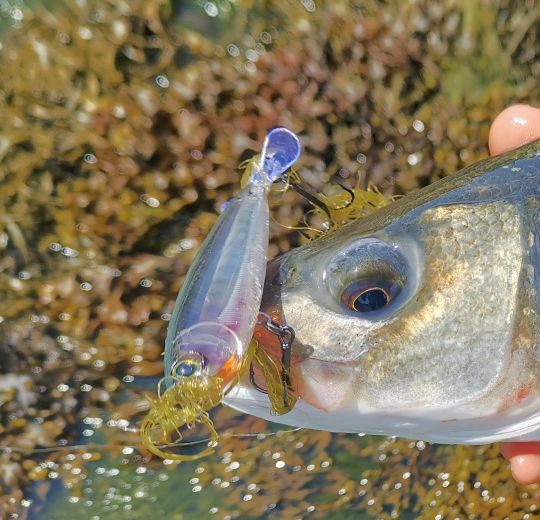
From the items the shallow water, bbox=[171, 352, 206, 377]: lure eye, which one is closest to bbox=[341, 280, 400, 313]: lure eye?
bbox=[171, 352, 206, 377]: lure eye

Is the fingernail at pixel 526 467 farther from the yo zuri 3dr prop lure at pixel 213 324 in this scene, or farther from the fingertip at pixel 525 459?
the yo zuri 3dr prop lure at pixel 213 324

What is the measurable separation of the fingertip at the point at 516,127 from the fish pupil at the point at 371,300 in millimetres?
1156

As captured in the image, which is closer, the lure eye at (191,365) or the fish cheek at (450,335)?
the lure eye at (191,365)

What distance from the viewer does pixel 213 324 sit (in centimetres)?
88

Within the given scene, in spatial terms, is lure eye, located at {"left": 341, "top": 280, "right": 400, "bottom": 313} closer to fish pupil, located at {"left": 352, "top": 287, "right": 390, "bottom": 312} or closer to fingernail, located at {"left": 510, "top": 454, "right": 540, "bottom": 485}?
fish pupil, located at {"left": 352, "top": 287, "right": 390, "bottom": 312}

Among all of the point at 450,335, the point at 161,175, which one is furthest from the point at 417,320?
the point at 161,175

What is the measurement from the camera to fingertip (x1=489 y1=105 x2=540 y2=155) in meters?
1.86

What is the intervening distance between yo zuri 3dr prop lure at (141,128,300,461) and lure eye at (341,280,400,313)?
0.15 metres

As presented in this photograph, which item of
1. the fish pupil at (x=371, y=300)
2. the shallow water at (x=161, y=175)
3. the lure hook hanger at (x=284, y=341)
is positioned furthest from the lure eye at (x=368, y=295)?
the shallow water at (x=161, y=175)

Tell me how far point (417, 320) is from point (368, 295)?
0.09 m

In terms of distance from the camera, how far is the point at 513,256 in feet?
3.23

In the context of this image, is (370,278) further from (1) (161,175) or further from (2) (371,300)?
(1) (161,175)

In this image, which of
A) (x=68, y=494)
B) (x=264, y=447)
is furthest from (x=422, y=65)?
(x=68, y=494)

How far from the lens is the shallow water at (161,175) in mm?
1713
